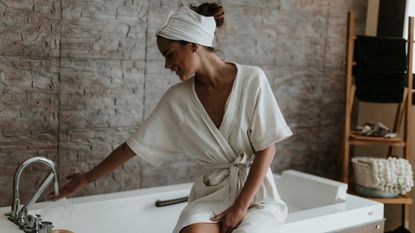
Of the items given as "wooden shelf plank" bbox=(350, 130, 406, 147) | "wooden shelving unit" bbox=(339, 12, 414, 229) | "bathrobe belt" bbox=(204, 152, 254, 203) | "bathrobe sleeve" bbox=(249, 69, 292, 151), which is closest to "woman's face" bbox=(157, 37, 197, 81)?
"bathrobe sleeve" bbox=(249, 69, 292, 151)

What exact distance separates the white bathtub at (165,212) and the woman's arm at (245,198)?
0.38 m

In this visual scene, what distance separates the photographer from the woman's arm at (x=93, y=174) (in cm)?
224

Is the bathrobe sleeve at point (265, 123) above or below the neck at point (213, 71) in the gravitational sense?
below

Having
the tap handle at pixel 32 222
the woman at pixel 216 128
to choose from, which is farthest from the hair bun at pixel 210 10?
the tap handle at pixel 32 222

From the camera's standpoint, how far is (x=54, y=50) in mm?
2672

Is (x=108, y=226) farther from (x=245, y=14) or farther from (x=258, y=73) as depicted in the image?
(x=245, y=14)

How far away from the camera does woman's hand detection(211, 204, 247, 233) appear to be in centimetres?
203

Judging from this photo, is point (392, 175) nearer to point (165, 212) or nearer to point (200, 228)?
point (165, 212)

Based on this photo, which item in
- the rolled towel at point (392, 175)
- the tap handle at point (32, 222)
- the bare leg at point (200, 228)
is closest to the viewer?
the bare leg at point (200, 228)

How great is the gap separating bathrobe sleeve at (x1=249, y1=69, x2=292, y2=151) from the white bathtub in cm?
44

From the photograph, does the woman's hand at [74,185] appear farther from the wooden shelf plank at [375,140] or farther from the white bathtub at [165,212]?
the wooden shelf plank at [375,140]

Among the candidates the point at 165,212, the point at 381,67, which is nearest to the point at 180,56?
the point at 165,212

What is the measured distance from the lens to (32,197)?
2.22 m

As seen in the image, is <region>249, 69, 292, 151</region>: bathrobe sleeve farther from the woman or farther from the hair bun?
the hair bun
